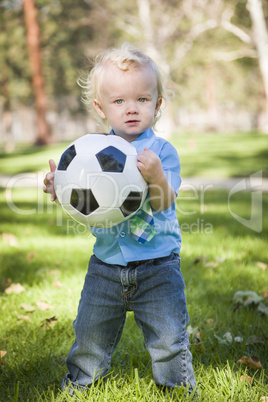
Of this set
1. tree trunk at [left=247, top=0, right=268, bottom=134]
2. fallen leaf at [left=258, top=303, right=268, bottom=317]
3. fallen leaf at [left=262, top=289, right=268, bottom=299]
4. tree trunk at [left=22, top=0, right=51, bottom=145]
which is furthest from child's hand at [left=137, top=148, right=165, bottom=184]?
tree trunk at [left=22, top=0, right=51, bottom=145]

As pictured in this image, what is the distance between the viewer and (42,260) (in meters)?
4.07

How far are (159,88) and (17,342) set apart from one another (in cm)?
161

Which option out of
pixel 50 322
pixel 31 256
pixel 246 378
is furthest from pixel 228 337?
pixel 31 256

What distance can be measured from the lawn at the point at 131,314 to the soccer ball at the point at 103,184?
81cm

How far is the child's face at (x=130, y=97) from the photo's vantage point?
6.72 ft

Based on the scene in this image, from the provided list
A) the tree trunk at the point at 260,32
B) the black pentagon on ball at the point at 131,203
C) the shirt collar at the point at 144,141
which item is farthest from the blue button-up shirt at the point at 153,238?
the tree trunk at the point at 260,32

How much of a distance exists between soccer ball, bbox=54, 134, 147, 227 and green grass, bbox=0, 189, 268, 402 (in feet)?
2.66

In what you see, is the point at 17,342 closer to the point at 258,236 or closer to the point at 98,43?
the point at 258,236

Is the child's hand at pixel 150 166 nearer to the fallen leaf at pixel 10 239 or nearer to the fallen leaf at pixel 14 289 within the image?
the fallen leaf at pixel 14 289

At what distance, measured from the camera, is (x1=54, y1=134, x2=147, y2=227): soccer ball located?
6.36 ft

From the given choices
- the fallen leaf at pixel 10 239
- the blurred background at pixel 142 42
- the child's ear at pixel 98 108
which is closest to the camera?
the child's ear at pixel 98 108

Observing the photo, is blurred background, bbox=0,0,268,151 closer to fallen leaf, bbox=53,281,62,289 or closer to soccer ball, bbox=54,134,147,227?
fallen leaf, bbox=53,281,62,289

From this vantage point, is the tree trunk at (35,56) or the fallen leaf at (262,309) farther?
the tree trunk at (35,56)

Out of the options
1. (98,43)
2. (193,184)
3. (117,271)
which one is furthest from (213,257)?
(98,43)
